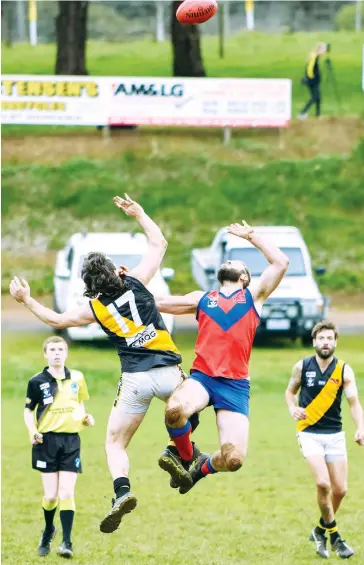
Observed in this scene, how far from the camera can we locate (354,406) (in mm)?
11469

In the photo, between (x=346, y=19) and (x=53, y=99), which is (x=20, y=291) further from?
(x=346, y=19)

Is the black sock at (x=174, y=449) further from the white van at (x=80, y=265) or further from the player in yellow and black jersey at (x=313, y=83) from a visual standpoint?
the player in yellow and black jersey at (x=313, y=83)

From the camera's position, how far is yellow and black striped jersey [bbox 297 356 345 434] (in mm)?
11773

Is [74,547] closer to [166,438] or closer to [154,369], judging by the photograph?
[154,369]

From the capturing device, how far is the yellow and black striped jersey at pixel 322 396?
11773mm

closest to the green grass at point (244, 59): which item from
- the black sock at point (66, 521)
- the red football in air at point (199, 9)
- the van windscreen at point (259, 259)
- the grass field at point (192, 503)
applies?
the van windscreen at point (259, 259)

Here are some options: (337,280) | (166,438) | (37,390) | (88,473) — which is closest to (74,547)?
(37,390)

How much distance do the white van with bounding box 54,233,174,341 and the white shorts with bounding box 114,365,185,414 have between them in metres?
14.0

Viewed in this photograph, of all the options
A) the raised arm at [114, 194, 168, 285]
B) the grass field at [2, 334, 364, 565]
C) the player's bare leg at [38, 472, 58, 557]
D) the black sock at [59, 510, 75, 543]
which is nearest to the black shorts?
the player's bare leg at [38, 472, 58, 557]

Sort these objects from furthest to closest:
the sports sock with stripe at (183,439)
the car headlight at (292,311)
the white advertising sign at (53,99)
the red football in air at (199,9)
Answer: the white advertising sign at (53,99)
the car headlight at (292,311)
the red football in air at (199,9)
the sports sock with stripe at (183,439)

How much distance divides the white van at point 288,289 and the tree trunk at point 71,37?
953 cm

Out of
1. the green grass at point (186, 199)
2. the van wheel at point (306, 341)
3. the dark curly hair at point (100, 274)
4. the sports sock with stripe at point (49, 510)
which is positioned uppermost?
the dark curly hair at point (100, 274)

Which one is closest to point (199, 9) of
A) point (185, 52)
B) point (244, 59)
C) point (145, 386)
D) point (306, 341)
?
point (145, 386)

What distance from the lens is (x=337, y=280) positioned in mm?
30750
